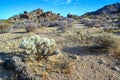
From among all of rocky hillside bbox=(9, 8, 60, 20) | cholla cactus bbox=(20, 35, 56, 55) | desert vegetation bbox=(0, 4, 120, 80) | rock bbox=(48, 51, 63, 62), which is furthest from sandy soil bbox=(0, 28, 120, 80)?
rocky hillside bbox=(9, 8, 60, 20)

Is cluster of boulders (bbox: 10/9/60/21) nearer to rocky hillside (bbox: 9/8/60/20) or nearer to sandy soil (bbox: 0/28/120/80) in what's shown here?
rocky hillside (bbox: 9/8/60/20)

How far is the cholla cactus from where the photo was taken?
11164 millimetres

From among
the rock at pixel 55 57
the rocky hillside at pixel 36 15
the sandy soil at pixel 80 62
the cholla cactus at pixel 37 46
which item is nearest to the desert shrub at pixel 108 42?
the sandy soil at pixel 80 62

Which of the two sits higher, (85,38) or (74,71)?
(85,38)

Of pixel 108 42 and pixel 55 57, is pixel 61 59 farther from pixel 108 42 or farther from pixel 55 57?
pixel 108 42

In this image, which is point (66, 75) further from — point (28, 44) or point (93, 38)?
point (93, 38)

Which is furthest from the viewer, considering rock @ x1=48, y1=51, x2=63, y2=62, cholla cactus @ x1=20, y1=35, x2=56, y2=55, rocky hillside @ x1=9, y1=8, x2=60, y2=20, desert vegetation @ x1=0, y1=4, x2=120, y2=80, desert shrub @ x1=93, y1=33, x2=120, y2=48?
rocky hillside @ x1=9, y1=8, x2=60, y2=20

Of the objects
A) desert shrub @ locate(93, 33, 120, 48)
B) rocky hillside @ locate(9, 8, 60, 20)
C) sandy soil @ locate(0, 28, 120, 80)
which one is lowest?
sandy soil @ locate(0, 28, 120, 80)

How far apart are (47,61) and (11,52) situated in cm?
214

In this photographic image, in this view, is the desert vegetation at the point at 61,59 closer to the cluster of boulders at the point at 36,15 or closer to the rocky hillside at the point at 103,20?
the rocky hillside at the point at 103,20

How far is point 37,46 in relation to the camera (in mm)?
11445

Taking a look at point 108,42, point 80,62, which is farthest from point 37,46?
point 108,42

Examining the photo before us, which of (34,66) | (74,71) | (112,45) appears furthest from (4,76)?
(112,45)

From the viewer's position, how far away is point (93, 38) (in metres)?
13.9
